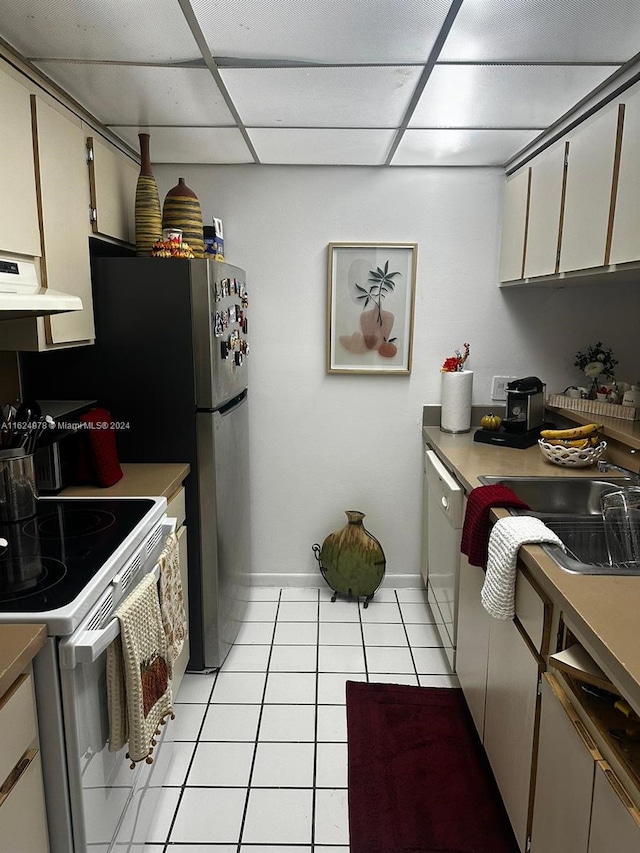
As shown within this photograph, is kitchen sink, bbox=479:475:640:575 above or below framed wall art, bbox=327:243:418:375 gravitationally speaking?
below

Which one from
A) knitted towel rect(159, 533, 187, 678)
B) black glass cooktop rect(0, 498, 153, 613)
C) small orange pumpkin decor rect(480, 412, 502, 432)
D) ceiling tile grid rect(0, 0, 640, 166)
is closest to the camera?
black glass cooktop rect(0, 498, 153, 613)

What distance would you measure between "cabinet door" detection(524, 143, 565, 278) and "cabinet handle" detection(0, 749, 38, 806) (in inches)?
83.0

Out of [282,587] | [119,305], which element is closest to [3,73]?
[119,305]

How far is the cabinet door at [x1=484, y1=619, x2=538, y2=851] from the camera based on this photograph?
146 centimetres

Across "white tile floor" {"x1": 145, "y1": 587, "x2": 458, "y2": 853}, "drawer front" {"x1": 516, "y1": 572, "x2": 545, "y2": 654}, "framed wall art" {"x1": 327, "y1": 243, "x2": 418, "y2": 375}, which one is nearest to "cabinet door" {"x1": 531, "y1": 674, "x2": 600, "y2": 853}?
"drawer front" {"x1": 516, "y1": 572, "x2": 545, "y2": 654}

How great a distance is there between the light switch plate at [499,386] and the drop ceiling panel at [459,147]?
100 centimetres

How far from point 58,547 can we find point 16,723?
1.80ft

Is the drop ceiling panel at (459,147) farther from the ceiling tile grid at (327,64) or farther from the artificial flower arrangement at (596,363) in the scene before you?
the artificial flower arrangement at (596,363)

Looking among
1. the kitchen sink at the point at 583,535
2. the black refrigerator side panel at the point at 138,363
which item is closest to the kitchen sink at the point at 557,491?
the kitchen sink at the point at 583,535

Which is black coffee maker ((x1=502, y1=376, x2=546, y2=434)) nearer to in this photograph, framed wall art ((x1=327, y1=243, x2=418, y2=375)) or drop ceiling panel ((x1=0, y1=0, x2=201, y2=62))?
framed wall art ((x1=327, y1=243, x2=418, y2=375))

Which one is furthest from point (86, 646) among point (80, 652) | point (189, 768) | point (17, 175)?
point (17, 175)

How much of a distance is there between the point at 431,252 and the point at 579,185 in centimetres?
98

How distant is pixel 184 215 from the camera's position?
7.71 feet

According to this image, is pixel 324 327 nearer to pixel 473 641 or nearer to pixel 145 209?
pixel 145 209
